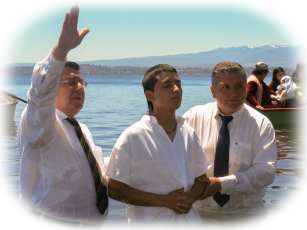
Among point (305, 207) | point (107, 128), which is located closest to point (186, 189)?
point (305, 207)

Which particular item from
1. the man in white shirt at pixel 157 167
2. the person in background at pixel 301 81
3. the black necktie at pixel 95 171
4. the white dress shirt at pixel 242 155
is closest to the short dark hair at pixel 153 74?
the man in white shirt at pixel 157 167

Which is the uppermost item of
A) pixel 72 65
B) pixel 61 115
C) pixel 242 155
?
pixel 72 65

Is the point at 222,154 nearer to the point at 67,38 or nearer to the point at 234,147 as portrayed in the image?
the point at 234,147

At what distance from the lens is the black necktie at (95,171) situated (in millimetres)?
3854

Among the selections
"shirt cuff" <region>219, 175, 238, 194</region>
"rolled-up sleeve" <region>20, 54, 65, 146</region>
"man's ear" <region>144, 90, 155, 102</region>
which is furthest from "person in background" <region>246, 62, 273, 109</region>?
"rolled-up sleeve" <region>20, 54, 65, 146</region>

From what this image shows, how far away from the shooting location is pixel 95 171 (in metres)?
3.86

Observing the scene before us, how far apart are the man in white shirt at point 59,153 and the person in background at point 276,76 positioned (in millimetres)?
13551

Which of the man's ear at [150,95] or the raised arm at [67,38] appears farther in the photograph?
the man's ear at [150,95]

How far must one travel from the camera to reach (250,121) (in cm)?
467

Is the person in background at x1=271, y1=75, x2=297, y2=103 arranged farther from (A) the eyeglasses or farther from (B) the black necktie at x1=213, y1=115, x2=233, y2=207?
(A) the eyeglasses

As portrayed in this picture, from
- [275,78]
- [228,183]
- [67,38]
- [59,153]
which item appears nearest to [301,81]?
[275,78]

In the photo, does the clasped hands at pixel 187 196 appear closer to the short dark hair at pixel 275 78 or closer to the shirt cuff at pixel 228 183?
the shirt cuff at pixel 228 183

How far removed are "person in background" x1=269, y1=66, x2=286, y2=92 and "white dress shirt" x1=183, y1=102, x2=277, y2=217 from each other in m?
12.4

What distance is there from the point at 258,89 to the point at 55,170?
12.1 m
